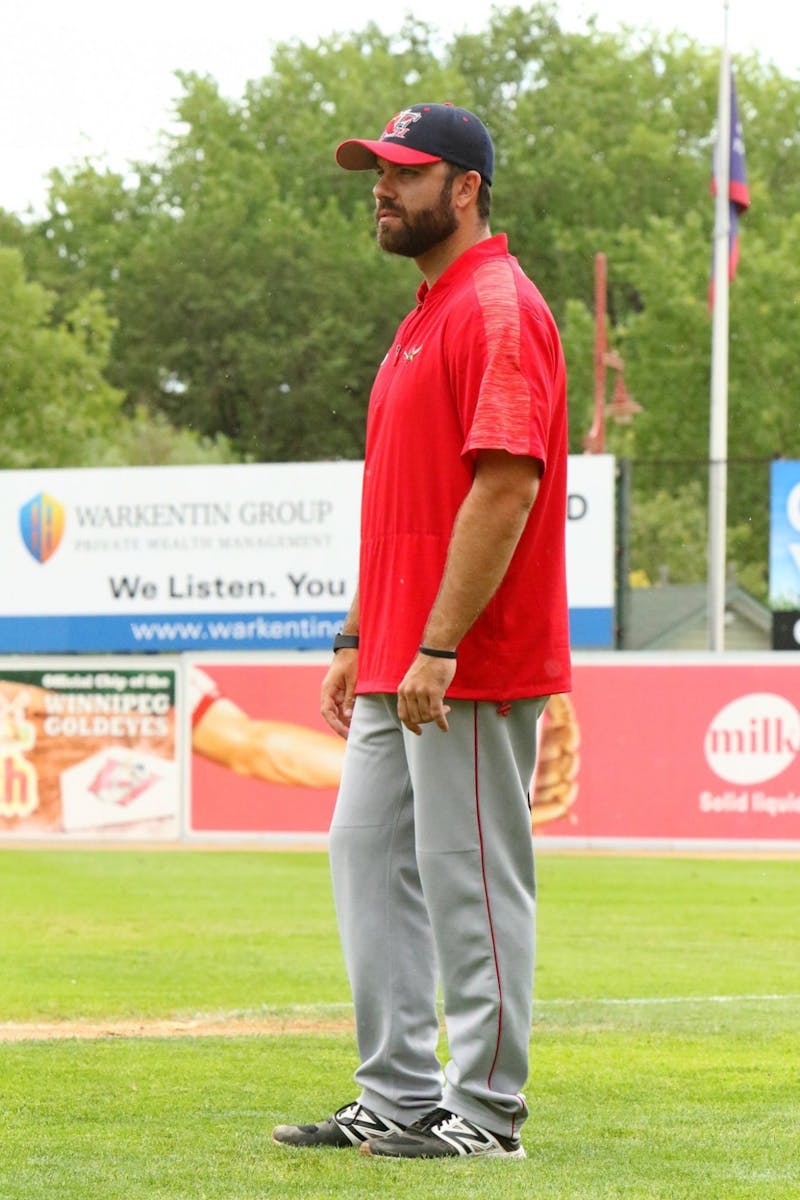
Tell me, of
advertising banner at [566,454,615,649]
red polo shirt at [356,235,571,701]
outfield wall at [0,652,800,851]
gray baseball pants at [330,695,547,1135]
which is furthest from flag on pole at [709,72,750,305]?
gray baseball pants at [330,695,547,1135]

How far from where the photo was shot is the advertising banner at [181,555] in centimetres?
2120

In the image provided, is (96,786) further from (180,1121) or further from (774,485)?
(180,1121)

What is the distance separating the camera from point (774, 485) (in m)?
20.5

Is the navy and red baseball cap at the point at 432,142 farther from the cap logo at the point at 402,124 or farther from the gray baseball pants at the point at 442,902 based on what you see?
the gray baseball pants at the point at 442,902

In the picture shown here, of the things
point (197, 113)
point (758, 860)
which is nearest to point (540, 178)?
point (197, 113)

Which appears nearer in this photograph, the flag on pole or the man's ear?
the man's ear

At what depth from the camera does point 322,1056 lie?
5.91 m

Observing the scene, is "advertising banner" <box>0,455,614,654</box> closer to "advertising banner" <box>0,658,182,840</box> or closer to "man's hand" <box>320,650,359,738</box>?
"advertising banner" <box>0,658,182,840</box>

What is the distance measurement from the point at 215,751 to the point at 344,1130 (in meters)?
15.0

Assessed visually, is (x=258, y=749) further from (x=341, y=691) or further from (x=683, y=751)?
(x=341, y=691)

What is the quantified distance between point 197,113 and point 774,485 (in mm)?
45458

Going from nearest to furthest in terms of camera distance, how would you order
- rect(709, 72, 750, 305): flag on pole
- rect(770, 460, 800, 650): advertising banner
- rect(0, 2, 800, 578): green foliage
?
rect(770, 460, 800, 650): advertising banner
rect(709, 72, 750, 305): flag on pole
rect(0, 2, 800, 578): green foliage

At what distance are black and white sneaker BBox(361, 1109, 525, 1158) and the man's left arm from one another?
819 mm

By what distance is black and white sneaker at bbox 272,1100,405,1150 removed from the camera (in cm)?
426
